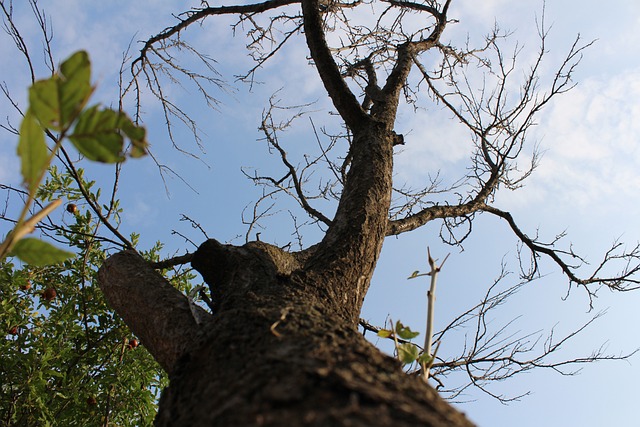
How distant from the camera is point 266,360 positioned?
2.80ft

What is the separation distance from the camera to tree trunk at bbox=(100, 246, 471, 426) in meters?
0.64

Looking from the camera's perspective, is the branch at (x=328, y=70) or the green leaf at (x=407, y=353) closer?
the green leaf at (x=407, y=353)

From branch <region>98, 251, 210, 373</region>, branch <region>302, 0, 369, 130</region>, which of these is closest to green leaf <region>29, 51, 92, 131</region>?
branch <region>98, 251, 210, 373</region>

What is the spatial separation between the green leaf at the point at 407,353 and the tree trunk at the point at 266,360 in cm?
18

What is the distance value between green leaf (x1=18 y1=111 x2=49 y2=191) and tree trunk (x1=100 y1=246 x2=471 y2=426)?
0.38 m

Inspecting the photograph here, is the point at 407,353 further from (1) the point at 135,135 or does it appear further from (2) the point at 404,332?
(1) the point at 135,135

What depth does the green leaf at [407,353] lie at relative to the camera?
114cm

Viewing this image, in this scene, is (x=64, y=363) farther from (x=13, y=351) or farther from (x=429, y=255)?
(x=429, y=255)

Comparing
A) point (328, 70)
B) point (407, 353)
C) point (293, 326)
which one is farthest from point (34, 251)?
point (328, 70)

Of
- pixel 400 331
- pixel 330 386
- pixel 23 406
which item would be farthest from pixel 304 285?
pixel 23 406

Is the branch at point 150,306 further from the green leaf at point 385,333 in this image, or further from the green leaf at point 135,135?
the green leaf at point 135,135

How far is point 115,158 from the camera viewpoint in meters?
0.53

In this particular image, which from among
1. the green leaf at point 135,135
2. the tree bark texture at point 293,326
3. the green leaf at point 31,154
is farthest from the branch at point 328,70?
the green leaf at point 31,154

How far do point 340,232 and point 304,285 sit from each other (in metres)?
0.38
